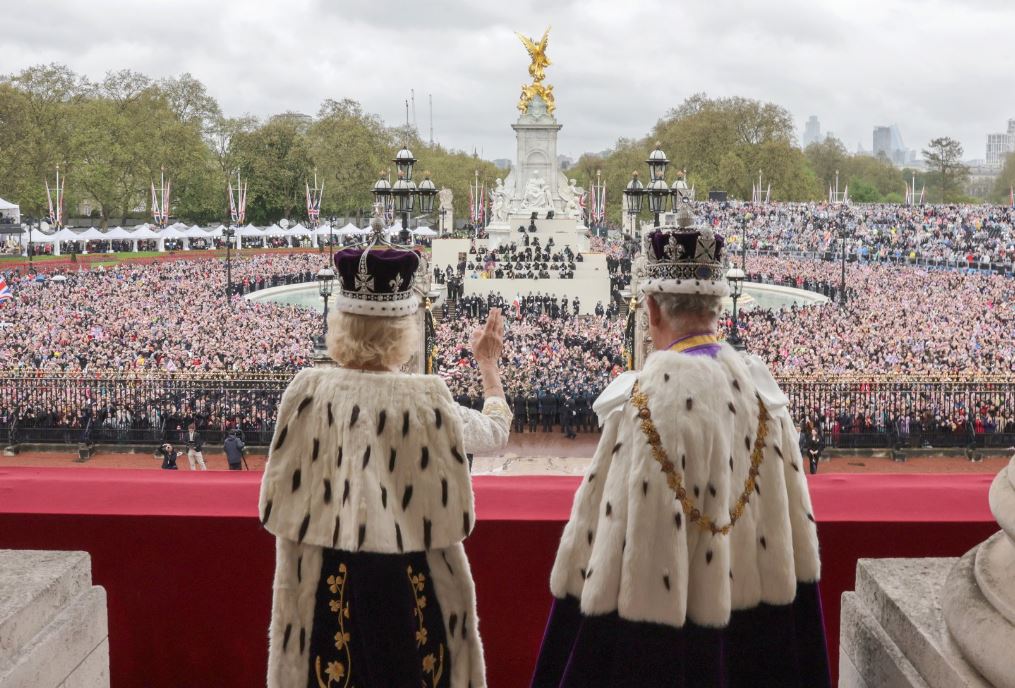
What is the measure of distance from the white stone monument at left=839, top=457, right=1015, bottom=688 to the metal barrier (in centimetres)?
1576

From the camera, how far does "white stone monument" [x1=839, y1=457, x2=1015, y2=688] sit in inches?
81.3

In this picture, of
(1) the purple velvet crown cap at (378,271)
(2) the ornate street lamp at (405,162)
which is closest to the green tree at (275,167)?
(2) the ornate street lamp at (405,162)

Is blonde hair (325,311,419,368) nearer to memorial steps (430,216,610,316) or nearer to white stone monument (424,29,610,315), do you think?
memorial steps (430,216,610,316)

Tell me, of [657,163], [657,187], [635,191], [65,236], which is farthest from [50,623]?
[65,236]

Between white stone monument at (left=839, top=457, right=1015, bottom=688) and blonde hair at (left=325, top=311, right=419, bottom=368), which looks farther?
blonde hair at (left=325, top=311, right=419, bottom=368)

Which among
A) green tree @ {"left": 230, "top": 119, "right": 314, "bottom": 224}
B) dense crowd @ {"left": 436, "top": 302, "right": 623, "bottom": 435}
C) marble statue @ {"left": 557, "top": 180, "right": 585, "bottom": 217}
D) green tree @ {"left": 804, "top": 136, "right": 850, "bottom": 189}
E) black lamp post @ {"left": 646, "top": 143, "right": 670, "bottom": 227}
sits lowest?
dense crowd @ {"left": 436, "top": 302, "right": 623, "bottom": 435}

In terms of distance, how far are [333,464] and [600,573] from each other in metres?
0.87

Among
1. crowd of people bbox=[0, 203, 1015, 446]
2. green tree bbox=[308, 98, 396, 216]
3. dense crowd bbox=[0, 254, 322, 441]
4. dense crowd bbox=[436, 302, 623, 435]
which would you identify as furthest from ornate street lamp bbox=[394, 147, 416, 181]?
green tree bbox=[308, 98, 396, 216]

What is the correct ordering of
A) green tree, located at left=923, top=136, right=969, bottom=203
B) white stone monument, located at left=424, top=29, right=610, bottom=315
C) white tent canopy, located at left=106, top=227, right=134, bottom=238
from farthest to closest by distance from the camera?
1. green tree, located at left=923, top=136, right=969, bottom=203
2. white tent canopy, located at left=106, top=227, right=134, bottom=238
3. white stone monument, located at left=424, top=29, right=610, bottom=315

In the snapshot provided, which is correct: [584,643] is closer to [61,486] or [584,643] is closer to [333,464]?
[333,464]

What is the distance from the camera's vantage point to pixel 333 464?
3002 mm

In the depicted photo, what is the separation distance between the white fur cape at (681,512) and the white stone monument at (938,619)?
0.27 meters

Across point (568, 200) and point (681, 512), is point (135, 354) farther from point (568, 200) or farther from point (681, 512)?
point (568, 200)

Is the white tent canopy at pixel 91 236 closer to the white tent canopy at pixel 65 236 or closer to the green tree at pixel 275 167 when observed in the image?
the white tent canopy at pixel 65 236
